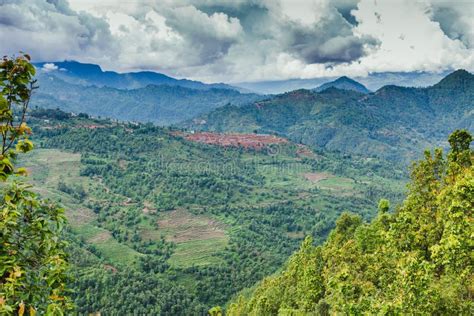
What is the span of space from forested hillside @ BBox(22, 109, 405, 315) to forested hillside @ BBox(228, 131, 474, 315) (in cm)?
5832

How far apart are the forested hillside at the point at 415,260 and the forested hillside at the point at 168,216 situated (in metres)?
58.3

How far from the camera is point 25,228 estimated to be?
534 cm

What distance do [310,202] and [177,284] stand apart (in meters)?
87.5

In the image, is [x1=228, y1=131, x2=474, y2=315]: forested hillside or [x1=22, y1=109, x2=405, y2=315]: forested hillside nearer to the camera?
[x1=228, y1=131, x2=474, y2=315]: forested hillside

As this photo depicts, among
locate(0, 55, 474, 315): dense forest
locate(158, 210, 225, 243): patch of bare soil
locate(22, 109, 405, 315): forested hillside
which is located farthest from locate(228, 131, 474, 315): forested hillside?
locate(158, 210, 225, 243): patch of bare soil

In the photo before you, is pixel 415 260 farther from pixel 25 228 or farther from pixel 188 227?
pixel 188 227

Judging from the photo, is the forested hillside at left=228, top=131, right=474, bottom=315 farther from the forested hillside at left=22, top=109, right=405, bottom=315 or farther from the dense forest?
the forested hillside at left=22, top=109, right=405, bottom=315

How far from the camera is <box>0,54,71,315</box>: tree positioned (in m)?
4.97

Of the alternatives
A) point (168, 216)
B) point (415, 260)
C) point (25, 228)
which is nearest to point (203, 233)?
point (168, 216)

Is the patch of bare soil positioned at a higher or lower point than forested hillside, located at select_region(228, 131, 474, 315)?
lower

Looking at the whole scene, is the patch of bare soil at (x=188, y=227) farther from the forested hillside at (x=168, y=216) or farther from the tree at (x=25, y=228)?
the tree at (x=25, y=228)

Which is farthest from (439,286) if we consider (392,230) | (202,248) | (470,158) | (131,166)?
(131,166)

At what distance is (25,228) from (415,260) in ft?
33.5

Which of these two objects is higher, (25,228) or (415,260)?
(25,228)
